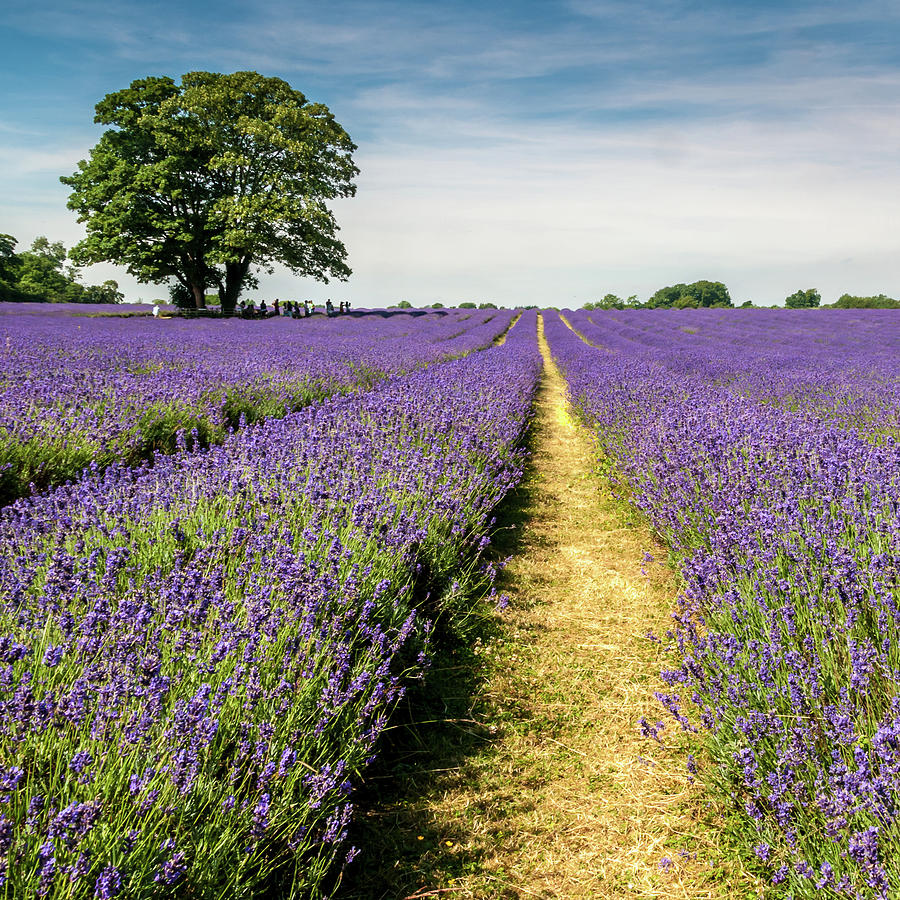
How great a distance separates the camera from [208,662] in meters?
1.56

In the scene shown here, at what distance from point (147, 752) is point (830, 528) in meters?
2.51

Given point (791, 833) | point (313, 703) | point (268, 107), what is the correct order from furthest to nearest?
point (268, 107) → point (313, 703) → point (791, 833)

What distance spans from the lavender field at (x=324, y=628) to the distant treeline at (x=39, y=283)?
3928cm

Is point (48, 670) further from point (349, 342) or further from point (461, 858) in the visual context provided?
point (349, 342)

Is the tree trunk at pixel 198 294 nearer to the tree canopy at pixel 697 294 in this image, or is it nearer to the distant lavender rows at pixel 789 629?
the distant lavender rows at pixel 789 629

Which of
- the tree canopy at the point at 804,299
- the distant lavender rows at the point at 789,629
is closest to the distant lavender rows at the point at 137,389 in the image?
the distant lavender rows at the point at 789,629

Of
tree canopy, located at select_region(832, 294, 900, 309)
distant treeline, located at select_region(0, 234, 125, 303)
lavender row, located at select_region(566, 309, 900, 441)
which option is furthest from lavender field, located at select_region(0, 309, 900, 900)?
tree canopy, located at select_region(832, 294, 900, 309)

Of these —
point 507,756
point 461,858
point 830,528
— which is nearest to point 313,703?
point 461,858

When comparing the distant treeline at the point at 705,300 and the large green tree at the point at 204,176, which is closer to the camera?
the large green tree at the point at 204,176

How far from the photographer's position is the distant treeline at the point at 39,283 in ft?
128

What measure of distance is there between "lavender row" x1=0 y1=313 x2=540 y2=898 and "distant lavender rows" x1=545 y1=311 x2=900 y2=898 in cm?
108

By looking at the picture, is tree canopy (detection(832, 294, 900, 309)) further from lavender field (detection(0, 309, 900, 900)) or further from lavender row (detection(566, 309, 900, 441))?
lavender field (detection(0, 309, 900, 900))

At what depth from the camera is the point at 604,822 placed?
6.22 feet

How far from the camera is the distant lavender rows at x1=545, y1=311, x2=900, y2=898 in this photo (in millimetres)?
1346
